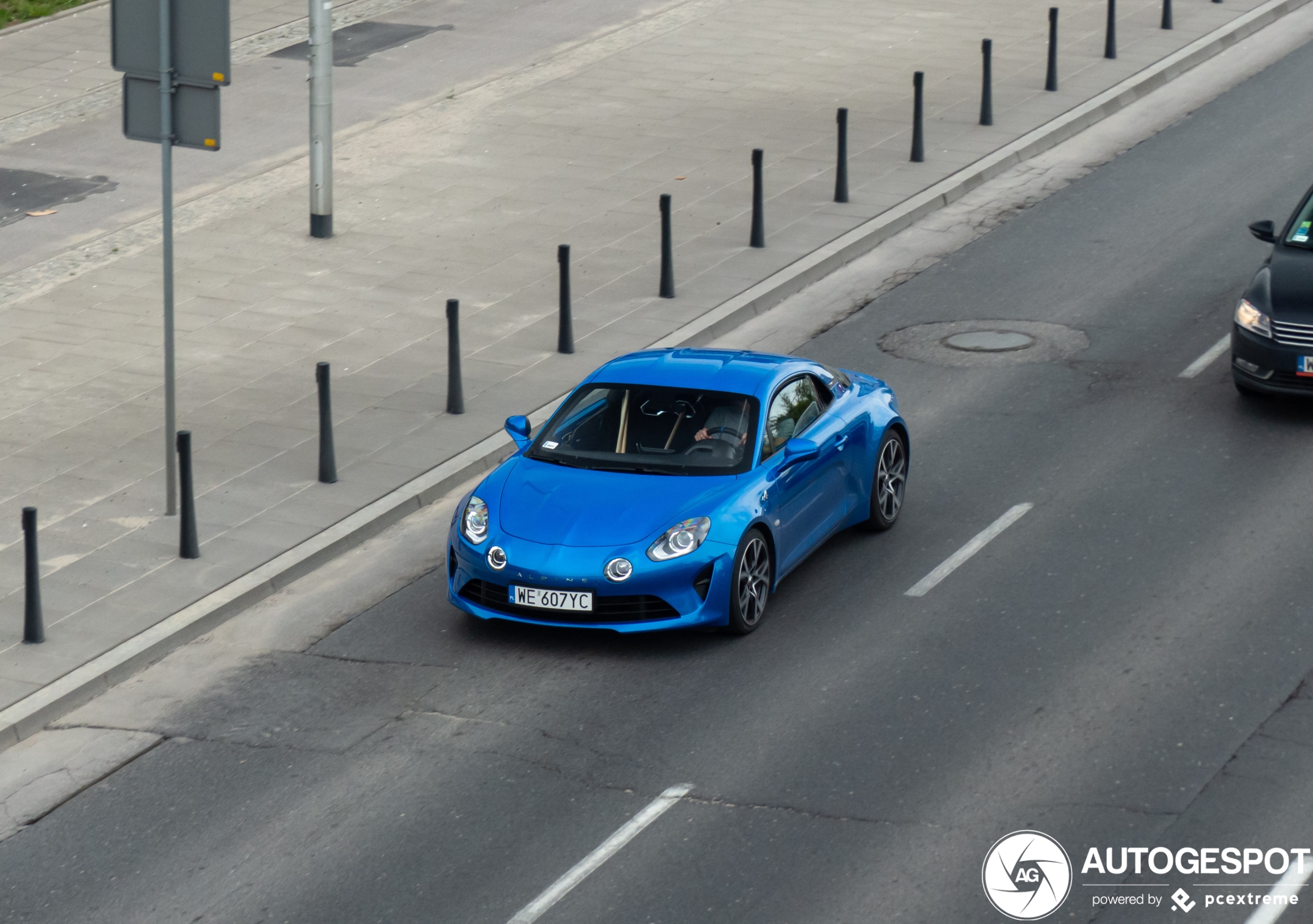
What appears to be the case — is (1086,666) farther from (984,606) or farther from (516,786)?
(516,786)

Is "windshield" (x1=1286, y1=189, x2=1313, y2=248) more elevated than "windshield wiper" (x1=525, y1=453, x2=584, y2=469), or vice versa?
"windshield" (x1=1286, y1=189, x2=1313, y2=248)

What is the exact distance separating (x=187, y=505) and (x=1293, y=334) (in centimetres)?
793

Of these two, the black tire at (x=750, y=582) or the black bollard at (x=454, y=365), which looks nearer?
the black tire at (x=750, y=582)

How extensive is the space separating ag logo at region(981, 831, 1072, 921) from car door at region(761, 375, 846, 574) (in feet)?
10.5

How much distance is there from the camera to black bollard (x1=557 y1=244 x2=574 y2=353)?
52.1 ft

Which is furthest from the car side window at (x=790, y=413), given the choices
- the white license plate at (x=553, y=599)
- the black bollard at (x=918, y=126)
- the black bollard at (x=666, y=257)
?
the black bollard at (x=918, y=126)

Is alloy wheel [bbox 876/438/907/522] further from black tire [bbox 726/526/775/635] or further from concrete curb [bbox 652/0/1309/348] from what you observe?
concrete curb [bbox 652/0/1309/348]

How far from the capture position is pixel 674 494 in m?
11.0

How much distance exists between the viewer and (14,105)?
24.2 m

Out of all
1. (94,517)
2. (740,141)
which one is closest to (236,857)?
(94,517)

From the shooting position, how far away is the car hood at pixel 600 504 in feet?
35.4

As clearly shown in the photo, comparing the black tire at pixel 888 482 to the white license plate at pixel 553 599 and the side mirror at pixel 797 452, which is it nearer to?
the side mirror at pixel 797 452

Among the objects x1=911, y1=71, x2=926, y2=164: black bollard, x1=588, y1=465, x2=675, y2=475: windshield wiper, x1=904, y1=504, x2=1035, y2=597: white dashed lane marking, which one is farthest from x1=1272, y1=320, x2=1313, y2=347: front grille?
x1=911, y1=71, x2=926, y2=164: black bollard

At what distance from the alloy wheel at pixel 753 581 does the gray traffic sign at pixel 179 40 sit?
471cm
